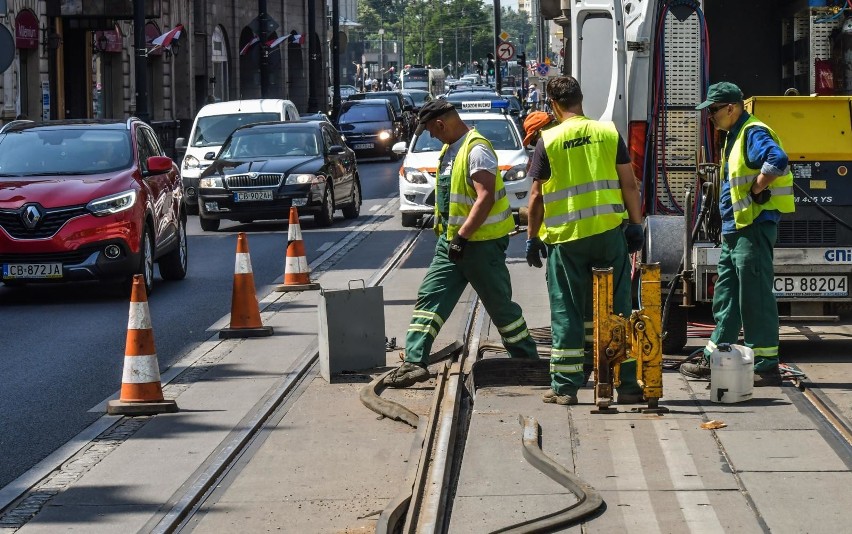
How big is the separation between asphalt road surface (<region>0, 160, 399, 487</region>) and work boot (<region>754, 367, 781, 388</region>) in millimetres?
3795

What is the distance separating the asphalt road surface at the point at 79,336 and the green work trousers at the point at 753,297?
369cm

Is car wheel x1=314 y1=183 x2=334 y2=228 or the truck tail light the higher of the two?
the truck tail light

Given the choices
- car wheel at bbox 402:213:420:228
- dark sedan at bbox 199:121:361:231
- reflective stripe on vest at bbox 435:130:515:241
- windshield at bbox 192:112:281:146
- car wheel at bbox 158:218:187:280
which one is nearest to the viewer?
reflective stripe on vest at bbox 435:130:515:241

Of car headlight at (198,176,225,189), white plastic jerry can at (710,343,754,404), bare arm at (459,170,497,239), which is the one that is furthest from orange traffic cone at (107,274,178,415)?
car headlight at (198,176,225,189)

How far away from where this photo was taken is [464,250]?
985 cm

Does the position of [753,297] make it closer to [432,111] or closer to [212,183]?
[432,111]

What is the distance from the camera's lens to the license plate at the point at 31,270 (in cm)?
1469

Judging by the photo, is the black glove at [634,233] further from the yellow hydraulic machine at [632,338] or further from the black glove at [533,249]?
the black glove at [533,249]

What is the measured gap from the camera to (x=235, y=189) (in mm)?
22625

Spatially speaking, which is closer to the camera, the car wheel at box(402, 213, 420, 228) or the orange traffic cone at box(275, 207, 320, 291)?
the orange traffic cone at box(275, 207, 320, 291)

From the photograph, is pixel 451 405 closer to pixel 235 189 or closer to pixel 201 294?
pixel 201 294

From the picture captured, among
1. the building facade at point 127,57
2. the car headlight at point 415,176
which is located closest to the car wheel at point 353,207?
the car headlight at point 415,176

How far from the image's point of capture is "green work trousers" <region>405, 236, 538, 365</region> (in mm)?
9898

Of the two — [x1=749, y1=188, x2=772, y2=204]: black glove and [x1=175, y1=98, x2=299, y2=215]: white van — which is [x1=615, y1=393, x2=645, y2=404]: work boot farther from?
[x1=175, y1=98, x2=299, y2=215]: white van
